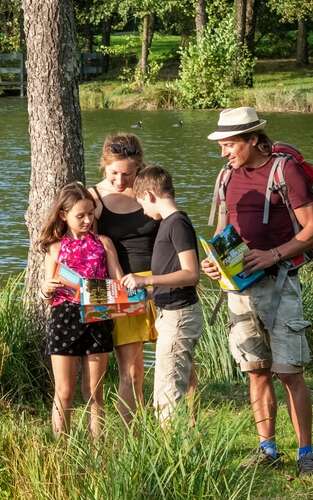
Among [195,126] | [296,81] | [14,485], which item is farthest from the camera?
[296,81]

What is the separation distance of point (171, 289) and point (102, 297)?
346 millimetres

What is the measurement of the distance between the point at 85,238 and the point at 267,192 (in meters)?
0.95

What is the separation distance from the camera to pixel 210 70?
41031mm

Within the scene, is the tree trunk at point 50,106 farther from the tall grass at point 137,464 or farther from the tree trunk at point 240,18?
the tree trunk at point 240,18

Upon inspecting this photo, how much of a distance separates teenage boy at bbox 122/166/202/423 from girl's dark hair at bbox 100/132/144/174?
1.08 ft

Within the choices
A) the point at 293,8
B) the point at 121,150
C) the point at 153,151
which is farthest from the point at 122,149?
the point at 293,8

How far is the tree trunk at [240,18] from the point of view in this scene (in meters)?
44.5

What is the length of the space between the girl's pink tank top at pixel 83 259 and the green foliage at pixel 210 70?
34.1 m

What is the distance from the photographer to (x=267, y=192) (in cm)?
589

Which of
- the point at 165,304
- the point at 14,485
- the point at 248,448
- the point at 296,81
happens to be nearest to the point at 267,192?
the point at 165,304

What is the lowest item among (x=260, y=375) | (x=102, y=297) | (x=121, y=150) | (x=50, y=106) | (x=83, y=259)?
(x=260, y=375)

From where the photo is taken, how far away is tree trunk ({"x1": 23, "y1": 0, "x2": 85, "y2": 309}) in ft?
24.9

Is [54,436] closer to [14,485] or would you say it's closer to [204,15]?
[14,485]

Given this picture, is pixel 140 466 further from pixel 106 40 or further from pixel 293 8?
pixel 106 40
